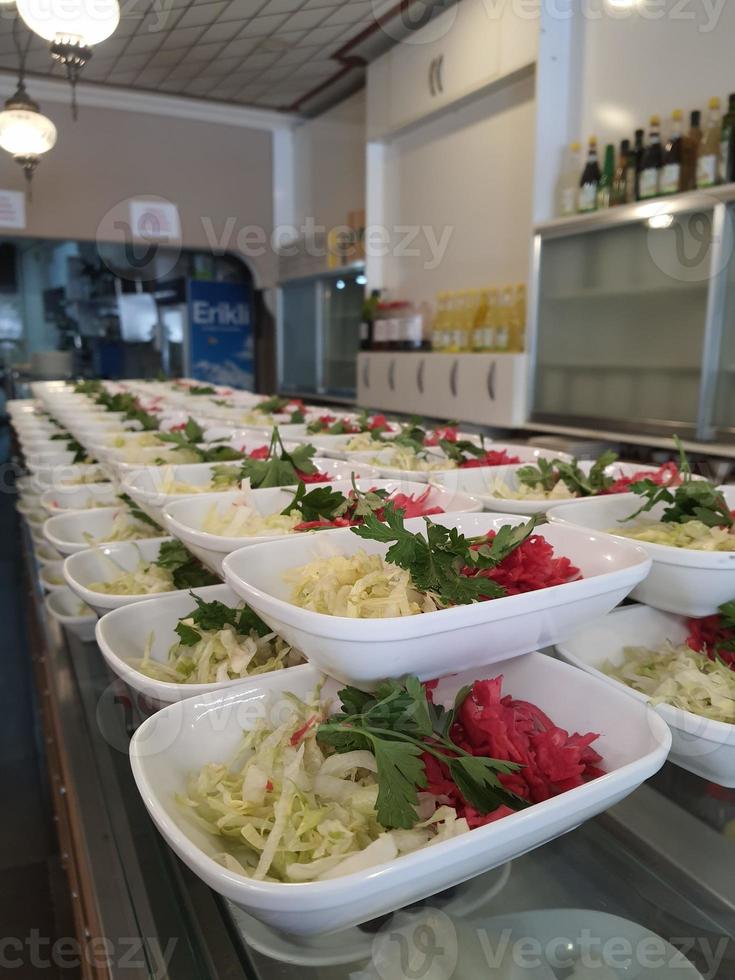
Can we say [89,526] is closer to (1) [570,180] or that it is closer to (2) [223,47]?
(1) [570,180]

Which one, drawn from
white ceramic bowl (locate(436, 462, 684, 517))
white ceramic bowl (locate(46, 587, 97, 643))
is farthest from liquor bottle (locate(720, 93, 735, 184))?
white ceramic bowl (locate(46, 587, 97, 643))

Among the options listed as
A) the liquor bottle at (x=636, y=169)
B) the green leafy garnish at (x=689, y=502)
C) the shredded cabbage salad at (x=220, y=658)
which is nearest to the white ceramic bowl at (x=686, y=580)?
the green leafy garnish at (x=689, y=502)

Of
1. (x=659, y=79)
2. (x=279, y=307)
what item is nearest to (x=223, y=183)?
(x=279, y=307)

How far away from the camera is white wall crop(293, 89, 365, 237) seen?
6.39m

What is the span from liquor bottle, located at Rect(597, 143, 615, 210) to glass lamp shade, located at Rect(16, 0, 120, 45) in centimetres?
222

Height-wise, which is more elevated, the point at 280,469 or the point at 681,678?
the point at 280,469

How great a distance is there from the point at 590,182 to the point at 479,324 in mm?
1144

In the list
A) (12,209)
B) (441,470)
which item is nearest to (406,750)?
(441,470)

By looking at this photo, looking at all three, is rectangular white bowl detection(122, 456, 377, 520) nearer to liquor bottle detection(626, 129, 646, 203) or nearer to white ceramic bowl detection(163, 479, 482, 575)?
white ceramic bowl detection(163, 479, 482, 575)

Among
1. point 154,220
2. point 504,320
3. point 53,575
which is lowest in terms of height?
point 53,575

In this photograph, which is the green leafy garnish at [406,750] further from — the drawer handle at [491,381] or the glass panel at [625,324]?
the drawer handle at [491,381]

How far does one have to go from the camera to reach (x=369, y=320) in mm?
5539

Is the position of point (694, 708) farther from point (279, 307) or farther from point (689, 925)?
point (279, 307)

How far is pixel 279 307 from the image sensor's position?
7.11 meters
